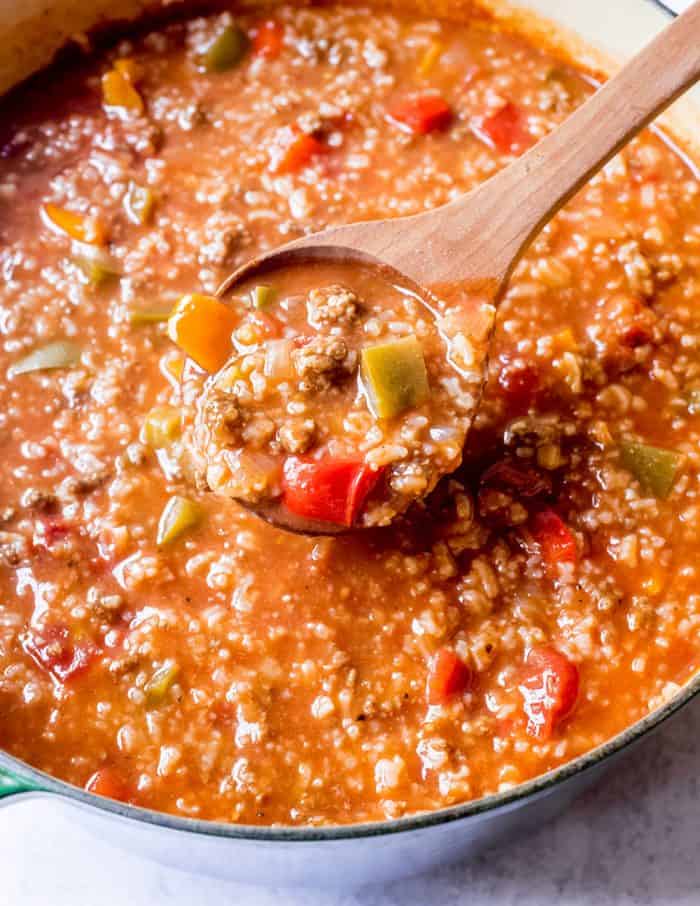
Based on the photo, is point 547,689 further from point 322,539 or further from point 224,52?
point 224,52

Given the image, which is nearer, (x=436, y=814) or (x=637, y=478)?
(x=436, y=814)

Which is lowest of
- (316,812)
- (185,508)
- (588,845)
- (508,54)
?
(588,845)

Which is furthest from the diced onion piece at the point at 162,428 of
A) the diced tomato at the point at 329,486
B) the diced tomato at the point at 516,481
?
the diced tomato at the point at 516,481

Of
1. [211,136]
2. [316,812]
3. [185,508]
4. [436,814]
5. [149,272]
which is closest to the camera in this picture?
[436,814]

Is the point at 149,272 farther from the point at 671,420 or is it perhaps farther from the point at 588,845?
the point at 588,845

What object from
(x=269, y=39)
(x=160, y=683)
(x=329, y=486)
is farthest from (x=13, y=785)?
(x=269, y=39)

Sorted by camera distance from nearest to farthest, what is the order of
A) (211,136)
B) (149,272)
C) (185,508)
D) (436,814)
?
(436,814) → (185,508) → (149,272) → (211,136)

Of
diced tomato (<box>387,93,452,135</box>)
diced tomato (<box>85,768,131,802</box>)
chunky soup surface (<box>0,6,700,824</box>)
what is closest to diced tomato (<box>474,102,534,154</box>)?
chunky soup surface (<box>0,6,700,824</box>)

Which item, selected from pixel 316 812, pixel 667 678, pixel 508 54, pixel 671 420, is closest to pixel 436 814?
pixel 316 812
